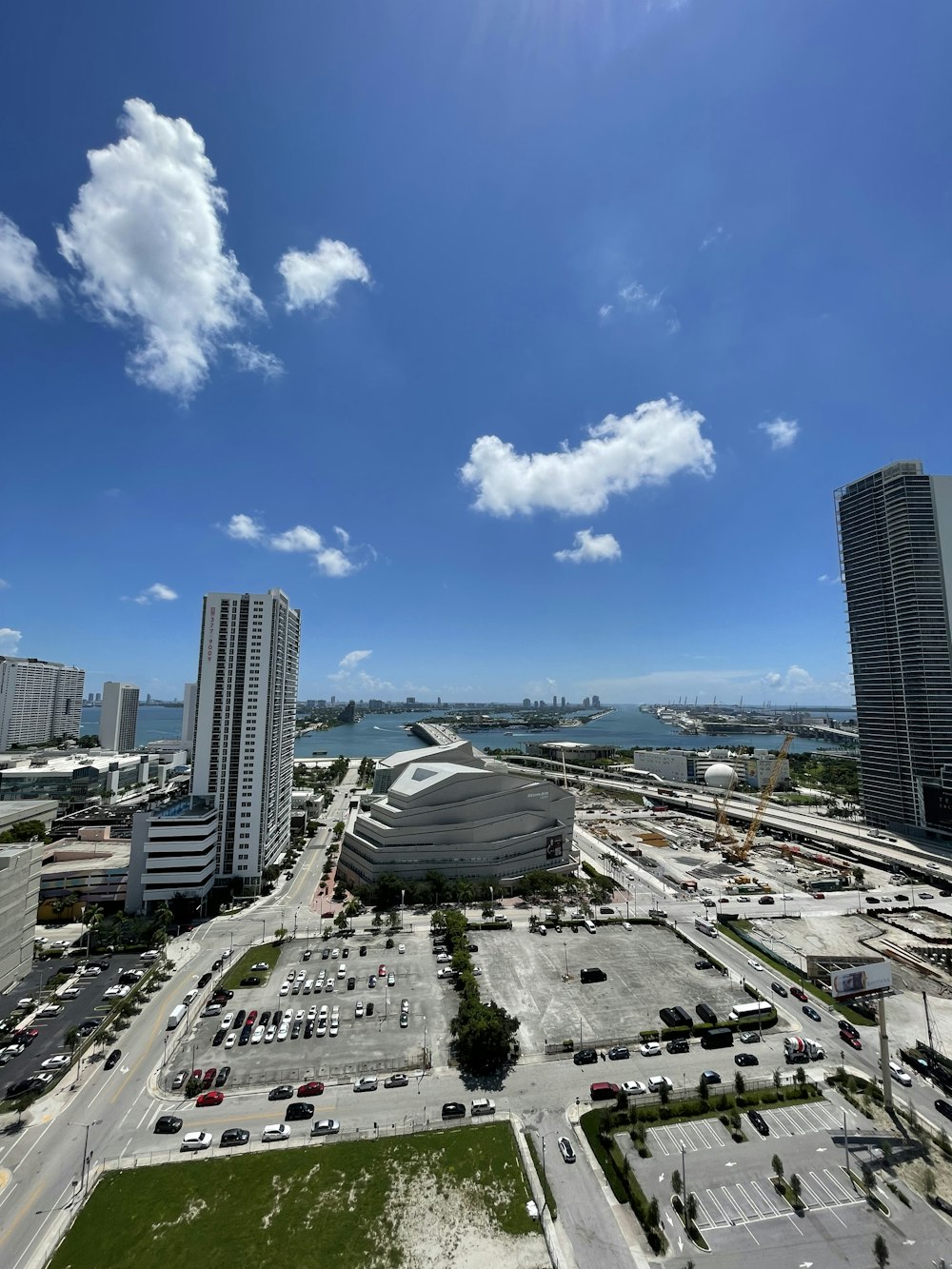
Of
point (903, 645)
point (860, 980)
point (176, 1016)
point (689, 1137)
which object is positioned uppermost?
point (903, 645)

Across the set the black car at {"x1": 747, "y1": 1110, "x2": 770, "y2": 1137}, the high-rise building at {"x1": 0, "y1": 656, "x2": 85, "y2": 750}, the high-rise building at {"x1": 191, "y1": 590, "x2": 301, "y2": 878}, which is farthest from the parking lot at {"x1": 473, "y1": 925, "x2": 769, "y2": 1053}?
the high-rise building at {"x1": 0, "y1": 656, "x2": 85, "y2": 750}

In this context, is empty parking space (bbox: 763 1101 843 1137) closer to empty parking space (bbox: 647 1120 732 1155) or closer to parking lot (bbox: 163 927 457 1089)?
empty parking space (bbox: 647 1120 732 1155)

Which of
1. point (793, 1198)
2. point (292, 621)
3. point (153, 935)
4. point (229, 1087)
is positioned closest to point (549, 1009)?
point (793, 1198)

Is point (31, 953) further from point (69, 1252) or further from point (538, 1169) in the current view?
point (538, 1169)

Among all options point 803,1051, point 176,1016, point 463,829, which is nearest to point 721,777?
point 463,829

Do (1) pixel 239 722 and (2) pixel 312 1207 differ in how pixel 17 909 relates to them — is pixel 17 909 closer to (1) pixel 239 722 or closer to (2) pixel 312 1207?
(1) pixel 239 722

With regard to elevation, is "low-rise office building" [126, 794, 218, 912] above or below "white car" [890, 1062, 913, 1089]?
above
